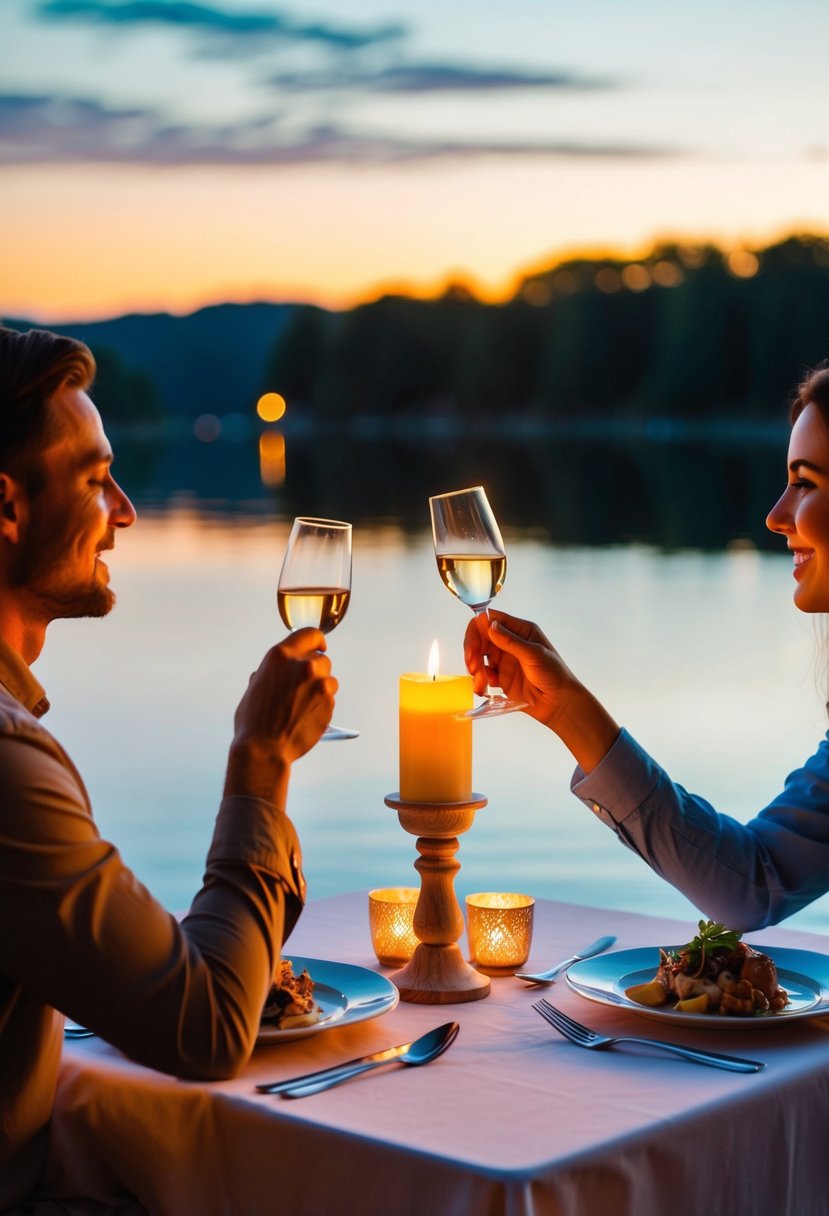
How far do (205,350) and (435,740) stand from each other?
4791 centimetres

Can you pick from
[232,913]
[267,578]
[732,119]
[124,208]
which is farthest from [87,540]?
[732,119]

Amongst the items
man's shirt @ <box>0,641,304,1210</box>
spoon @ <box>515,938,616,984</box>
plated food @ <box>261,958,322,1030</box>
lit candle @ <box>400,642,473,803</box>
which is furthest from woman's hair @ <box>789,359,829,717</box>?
man's shirt @ <box>0,641,304,1210</box>

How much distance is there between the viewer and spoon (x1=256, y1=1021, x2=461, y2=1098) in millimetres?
1519

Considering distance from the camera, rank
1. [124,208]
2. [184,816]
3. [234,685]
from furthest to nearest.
Answer: [124,208], [234,685], [184,816]

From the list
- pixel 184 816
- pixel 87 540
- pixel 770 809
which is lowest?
Answer: pixel 184 816

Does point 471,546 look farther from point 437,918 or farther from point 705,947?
point 705,947

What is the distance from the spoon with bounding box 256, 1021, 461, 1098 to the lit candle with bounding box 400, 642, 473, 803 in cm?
29

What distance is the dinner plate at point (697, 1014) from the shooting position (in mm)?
1679

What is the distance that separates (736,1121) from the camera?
1.50 meters

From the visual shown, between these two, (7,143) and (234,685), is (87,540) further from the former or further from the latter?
(7,143)

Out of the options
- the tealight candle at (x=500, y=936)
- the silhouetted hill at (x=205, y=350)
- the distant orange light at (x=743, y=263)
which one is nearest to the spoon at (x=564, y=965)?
the tealight candle at (x=500, y=936)

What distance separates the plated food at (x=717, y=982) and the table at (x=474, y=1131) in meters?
0.03

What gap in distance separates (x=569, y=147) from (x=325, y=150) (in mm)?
6321

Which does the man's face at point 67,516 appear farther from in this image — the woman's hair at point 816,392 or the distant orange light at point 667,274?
the distant orange light at point 667,274
